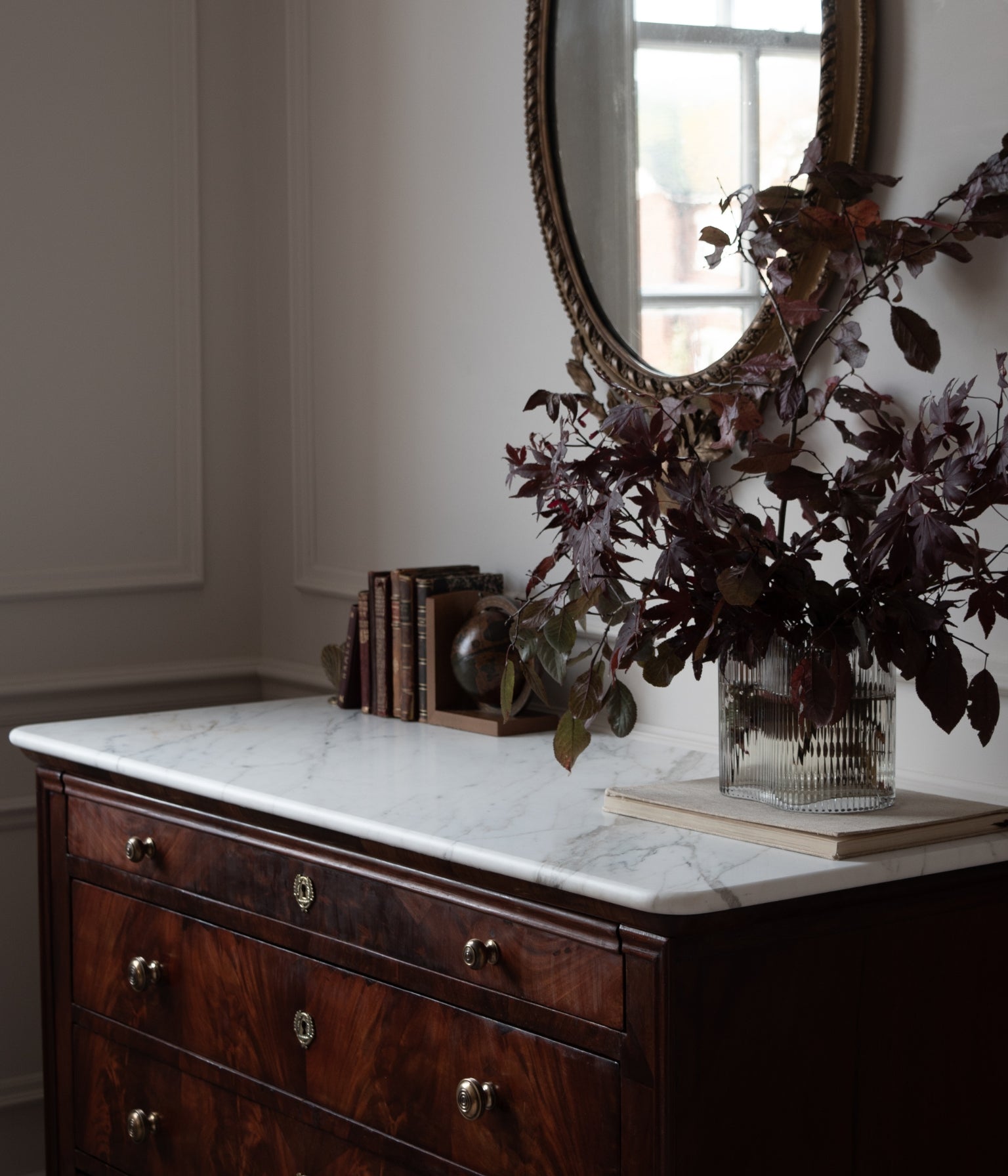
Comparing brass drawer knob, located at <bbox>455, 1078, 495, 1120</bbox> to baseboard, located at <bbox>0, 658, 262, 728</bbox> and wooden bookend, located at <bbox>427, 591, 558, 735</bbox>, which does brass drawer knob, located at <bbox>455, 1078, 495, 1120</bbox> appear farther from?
baseboard, located at <bbox>0, 658, 262, 728</bbox>

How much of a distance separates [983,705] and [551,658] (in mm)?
488

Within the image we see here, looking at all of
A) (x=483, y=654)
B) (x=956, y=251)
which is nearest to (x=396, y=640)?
(x=483, y=654)

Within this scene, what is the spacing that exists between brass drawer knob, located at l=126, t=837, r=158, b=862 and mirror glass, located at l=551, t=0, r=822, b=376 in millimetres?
1070

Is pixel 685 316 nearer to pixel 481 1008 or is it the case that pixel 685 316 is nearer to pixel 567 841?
pixel 567 841

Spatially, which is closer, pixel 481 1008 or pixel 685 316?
pixel 481 1008

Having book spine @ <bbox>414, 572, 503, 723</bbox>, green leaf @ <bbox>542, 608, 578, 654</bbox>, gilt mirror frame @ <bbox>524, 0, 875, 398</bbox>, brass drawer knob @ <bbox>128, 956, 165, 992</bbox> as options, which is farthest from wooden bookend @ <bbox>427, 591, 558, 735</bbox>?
green leaf @ <bbox>542, 608, 578, 654</bbox>

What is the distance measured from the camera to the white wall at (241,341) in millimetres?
2691

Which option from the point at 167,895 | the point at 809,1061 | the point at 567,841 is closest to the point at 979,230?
the point at 567,841

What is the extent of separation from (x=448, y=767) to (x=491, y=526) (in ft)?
2.30

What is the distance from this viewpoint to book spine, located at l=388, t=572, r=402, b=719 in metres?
2.50

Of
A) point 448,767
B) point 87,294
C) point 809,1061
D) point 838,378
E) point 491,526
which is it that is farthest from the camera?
point 87,294

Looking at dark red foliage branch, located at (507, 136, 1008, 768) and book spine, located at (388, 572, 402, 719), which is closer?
dark red foliage branch, located at (507, 136, 1008, 768)

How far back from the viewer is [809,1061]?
149 centimetres

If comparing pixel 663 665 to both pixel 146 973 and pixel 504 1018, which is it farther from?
pixel 146 973
